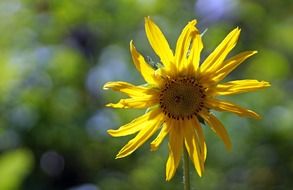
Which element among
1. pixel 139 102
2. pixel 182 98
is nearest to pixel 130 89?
pixel 139 102

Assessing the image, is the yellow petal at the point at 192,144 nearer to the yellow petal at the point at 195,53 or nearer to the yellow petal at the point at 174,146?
the yellow petal at the point at 174,146

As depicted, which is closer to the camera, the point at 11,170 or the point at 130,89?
the point at 130,89

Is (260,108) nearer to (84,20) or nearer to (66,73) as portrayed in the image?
(66,73)

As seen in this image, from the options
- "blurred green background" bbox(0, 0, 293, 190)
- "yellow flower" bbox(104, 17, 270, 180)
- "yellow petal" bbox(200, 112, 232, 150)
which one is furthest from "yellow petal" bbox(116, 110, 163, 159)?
"blurred green background" bbox(0, 0, 293, 190)

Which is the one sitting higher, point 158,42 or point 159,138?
point 158,42

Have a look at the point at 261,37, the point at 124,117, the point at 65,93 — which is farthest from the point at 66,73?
the point at 261,37

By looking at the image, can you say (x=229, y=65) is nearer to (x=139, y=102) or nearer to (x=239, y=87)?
(x=239, y=87)

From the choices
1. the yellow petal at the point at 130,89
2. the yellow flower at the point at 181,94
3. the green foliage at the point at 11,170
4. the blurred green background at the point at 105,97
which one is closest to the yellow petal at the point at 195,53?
the yellow flower at the point at 181,94
